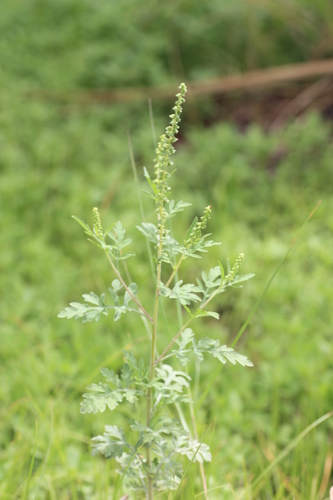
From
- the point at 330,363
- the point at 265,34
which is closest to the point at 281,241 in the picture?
the point at 330,363

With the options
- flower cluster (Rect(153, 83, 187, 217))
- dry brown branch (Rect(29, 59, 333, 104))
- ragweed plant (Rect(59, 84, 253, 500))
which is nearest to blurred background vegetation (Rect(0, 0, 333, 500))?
dry brown branch (Rect(29, 59, 333, 104))

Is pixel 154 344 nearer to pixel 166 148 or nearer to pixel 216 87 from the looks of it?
pixel 166 148

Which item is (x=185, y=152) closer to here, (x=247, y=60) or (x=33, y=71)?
(x=247, y=60)

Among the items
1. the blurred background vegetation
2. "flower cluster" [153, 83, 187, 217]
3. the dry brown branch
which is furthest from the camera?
the dry brown branch

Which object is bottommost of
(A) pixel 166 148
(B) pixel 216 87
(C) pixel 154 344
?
(B) pixel 216 87

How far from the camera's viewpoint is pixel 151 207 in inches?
112

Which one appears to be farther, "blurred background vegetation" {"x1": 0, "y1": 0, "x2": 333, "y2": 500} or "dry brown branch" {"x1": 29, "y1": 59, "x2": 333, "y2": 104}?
"dry brown branch" {"x1": 29, "y1": 59, "x2": 333, "y2": 104}

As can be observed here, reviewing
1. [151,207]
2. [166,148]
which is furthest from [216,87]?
[166,148]

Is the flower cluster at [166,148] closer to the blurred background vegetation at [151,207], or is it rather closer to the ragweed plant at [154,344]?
the ragweed plant at [154,344]

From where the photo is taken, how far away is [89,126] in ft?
11.2

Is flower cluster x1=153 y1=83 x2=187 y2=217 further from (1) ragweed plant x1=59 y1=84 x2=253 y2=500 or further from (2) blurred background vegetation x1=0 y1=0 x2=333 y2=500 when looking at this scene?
(2) blurred background vegetation x1=0 y1=0 x2=333 y2=500

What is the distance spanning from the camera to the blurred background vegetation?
1.69 meters

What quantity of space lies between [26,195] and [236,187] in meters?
1.08

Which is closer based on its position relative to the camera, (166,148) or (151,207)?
(166,148)
